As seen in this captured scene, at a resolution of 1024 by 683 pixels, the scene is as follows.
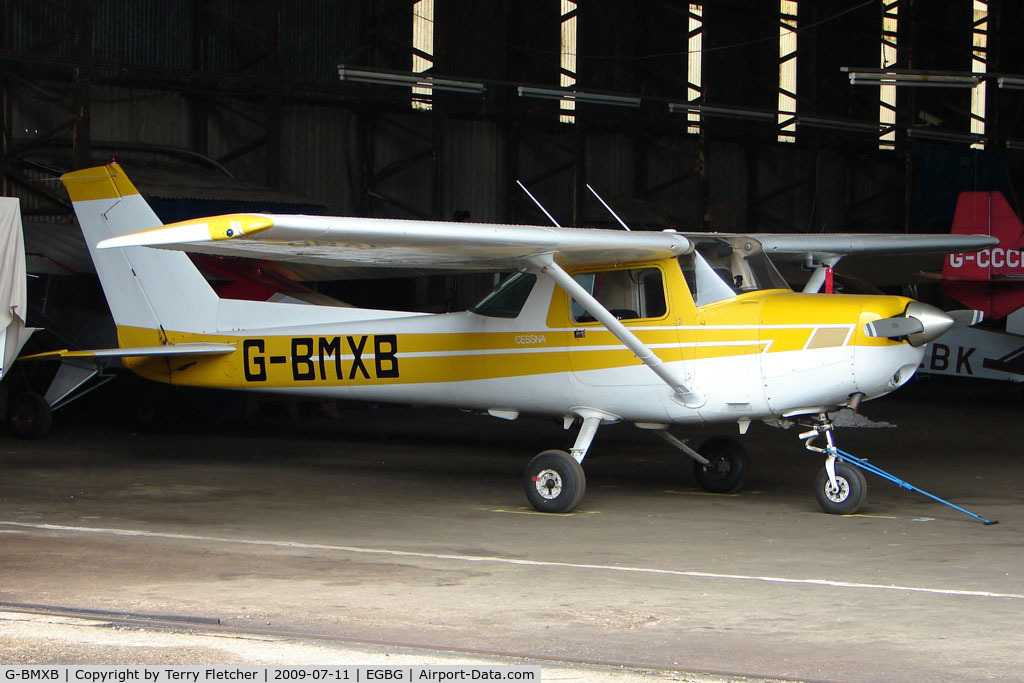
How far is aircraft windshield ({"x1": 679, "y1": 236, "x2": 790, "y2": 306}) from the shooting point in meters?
9.89

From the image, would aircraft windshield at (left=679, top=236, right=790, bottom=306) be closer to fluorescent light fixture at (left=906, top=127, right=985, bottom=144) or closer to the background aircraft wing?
the background aircraft wing

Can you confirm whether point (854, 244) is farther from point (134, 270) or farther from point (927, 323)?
point (134, 270)

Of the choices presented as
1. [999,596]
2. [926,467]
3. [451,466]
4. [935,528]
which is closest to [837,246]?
[926,467]

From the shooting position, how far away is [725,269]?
10.0 m

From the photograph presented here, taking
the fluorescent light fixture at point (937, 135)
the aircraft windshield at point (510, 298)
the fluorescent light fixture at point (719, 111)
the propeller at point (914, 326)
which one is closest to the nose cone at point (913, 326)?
the propeller at point (914, 326)

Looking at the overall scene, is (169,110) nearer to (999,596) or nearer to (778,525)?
(778,525)

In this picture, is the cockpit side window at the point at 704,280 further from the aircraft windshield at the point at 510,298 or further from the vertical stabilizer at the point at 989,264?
the vertical stabilizer at the point at 989,264

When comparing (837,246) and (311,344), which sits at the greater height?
(837,246)

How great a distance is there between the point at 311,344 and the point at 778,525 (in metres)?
4.93

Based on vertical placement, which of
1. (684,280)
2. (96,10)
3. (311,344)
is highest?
(96,10)

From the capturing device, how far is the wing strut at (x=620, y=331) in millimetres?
9656

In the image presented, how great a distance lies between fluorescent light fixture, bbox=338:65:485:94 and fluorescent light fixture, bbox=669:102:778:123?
5023 mm

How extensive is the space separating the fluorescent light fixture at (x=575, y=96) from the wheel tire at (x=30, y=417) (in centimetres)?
999

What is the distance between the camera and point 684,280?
32.7 feet
